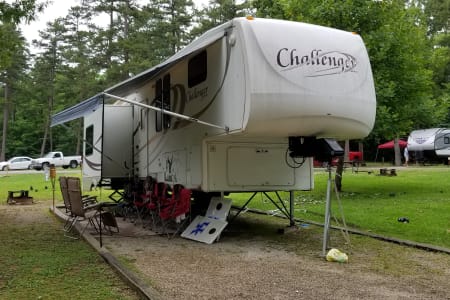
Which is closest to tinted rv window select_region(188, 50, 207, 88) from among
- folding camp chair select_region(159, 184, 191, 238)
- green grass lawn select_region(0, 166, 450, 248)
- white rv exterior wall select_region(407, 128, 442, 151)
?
folding camp chair select_region(159, 184, 191, 238)

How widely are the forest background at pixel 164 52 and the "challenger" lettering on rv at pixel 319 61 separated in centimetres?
552

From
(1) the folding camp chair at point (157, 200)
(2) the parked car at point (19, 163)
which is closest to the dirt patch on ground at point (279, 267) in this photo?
(1) the folding camp chair at point (157, 200)

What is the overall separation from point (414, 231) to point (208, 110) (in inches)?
160

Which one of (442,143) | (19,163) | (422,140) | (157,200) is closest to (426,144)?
(422,140)

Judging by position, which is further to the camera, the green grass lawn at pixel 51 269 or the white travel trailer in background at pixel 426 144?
the white travel trailer in background at pixel 426 144

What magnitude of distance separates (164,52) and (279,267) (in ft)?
114

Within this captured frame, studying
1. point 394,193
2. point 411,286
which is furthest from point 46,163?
point 411,286

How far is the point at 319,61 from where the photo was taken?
669 centimetres

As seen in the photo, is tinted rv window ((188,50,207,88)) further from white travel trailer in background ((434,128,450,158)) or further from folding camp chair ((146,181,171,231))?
white travel trailer in background ((434,128,450,158))

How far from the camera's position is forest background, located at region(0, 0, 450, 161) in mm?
13492

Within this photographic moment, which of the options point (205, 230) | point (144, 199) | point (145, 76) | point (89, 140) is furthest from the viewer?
point (89, 140)

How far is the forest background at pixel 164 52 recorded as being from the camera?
44.3ft

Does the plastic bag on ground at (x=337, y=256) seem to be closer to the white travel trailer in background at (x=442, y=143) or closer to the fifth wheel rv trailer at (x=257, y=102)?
the fifth wheel rv trailer at (x=257, y=102)

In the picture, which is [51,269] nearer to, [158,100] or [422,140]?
[158,100]
